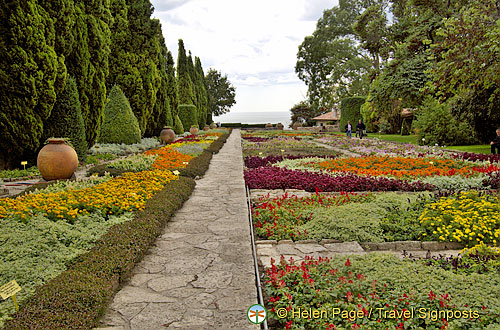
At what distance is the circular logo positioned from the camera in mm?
2677

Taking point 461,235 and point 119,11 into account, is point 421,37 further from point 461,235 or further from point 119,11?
point 461,235

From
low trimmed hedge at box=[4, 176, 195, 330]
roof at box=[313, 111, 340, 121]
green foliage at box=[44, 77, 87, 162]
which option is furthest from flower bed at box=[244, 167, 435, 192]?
roof at box=[313, 111, 340, 121]

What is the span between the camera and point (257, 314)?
270 centimetres

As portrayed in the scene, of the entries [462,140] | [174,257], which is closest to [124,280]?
[174,257]

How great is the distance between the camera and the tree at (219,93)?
58594 millimetres

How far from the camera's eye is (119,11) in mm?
16625

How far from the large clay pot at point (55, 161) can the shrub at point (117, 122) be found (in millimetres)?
7218

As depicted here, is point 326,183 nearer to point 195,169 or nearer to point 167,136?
point 195,169

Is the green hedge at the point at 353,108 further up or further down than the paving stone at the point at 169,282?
further up

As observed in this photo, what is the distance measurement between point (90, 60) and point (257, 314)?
12.4 meters

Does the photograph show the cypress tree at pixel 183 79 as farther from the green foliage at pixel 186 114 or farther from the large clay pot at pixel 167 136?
the large clay pot at pixel 167 136

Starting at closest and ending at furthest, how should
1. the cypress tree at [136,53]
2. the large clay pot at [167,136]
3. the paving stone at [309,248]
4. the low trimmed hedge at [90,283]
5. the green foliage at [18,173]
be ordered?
1. the low trimmed hedge at [90,283]
2. the paving stone at [309,248]
3. the green foliage at [18,173]
4. the cypress tree at [136,53]
5. the large clay pot at [167,136]

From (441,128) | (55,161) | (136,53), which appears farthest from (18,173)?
(441,128)

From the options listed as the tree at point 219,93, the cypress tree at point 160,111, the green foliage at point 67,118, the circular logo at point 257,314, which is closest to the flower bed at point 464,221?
the circular logo at point 257,314
